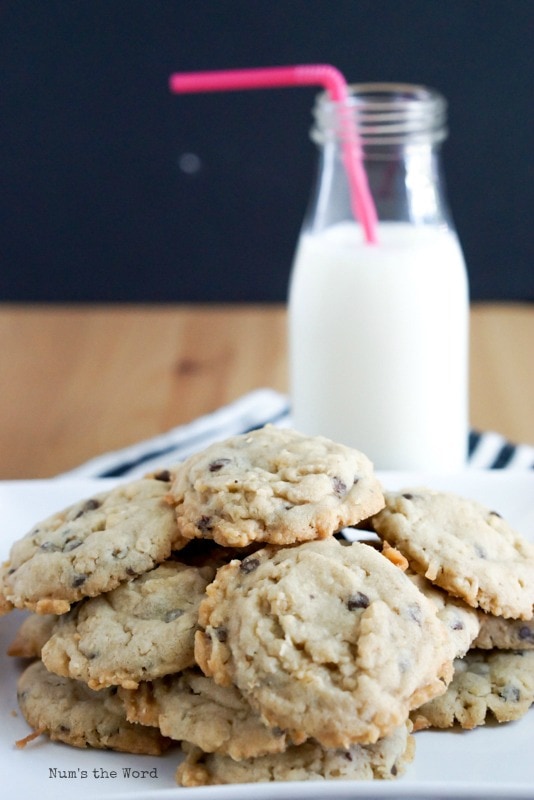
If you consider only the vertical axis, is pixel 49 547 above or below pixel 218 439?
above

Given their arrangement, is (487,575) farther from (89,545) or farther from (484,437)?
(484,437)

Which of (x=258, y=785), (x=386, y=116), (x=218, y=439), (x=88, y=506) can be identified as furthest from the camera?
(x=218, y=439)

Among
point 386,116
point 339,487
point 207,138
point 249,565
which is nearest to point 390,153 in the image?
point 386,116

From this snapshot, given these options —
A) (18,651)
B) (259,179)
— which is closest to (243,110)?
(259,179)

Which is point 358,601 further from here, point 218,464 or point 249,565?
point 218,464

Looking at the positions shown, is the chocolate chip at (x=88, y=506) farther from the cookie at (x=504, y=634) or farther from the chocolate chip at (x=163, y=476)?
the cookie at (x=504, y=634)

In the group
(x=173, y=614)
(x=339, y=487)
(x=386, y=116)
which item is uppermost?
(x=386, y=116)
